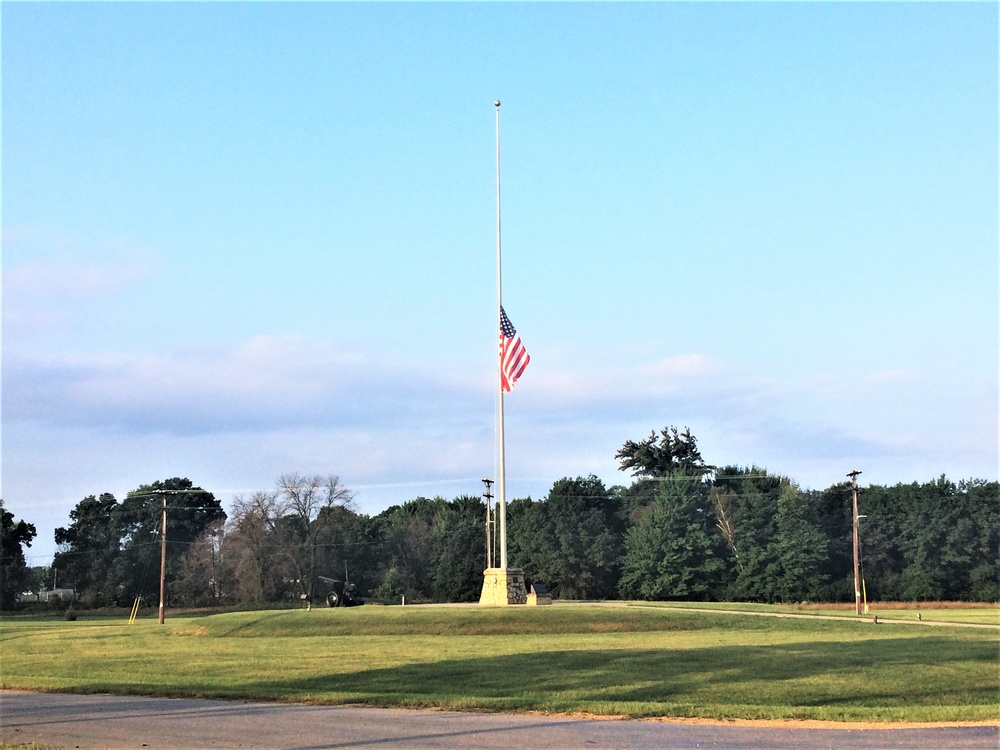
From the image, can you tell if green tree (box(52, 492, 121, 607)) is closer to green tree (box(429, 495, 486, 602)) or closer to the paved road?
green tree (box(429, 495, 486, 602))

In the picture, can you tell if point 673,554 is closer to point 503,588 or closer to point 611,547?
point 611,547

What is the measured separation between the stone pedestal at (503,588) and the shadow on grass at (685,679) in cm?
1481

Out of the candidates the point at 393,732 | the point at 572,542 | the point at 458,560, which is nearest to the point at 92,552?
the point at 458,560

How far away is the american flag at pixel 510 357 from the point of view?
38438 millimetres

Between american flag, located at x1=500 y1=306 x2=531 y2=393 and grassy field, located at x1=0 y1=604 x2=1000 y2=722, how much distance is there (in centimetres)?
A: 844

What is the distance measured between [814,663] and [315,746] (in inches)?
553

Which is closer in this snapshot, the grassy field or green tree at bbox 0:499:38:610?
the grassy field

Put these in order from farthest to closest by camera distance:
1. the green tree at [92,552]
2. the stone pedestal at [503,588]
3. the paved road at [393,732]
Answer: the green tree at [92,552]
the stone pedestal at [503,588]
the paved road at [393,732]

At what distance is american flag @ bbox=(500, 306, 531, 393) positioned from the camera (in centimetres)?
3844

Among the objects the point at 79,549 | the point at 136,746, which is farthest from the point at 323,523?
the point at 136,746

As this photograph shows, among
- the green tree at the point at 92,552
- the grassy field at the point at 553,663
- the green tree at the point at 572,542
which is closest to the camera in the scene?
the grassy field at the point at 553,663

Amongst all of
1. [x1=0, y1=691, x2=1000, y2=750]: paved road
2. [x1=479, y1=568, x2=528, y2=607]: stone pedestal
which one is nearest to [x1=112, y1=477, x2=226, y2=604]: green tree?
[x1=479, y1=568, x2=528, y2=607]: stone pedestal

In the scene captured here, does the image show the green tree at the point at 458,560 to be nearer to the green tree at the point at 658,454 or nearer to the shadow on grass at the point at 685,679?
the green tree at the point at 658,454

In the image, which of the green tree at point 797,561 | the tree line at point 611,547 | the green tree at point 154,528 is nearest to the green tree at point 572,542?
the tree line at point 611,547
